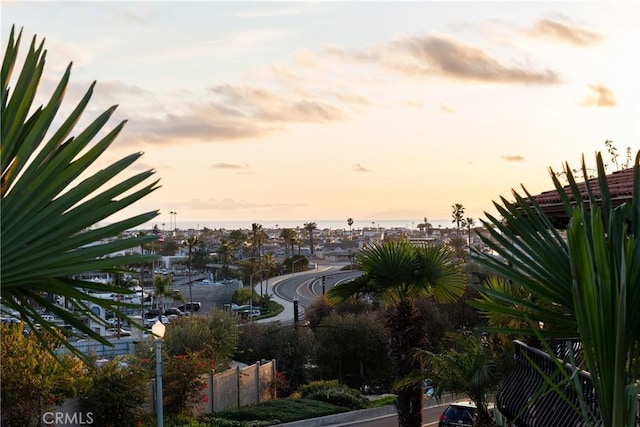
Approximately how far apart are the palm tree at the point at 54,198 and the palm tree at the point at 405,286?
465 inches

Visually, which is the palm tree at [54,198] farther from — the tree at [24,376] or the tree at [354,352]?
the tree at [354,352]

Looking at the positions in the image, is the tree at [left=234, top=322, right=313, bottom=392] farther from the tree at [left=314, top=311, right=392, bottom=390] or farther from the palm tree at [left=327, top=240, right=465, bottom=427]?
the palm tree at [left=327, top=240, right=465, bottom=427]

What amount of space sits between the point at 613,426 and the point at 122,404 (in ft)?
55.6

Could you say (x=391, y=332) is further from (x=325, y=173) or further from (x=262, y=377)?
(x=325, y=173)

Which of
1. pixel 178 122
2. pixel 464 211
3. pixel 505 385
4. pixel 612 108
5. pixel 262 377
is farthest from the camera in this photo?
pixel 464 211

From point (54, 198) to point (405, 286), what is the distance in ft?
42.3

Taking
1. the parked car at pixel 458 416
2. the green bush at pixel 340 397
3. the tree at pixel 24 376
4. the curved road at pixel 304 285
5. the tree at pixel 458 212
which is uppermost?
the tree at pixel 458 212

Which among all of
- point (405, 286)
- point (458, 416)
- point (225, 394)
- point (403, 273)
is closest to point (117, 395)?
point (225, 394)

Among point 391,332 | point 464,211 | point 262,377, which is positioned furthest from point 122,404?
point 464,211

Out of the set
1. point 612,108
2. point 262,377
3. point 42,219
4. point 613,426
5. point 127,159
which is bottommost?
point 262,377

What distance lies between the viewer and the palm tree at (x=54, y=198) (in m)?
3.23

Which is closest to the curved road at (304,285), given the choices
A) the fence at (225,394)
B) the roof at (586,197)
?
the fence at (225,394)

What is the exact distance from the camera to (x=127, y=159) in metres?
3.58

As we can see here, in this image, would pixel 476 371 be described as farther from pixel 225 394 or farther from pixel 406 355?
pixel 225 394
